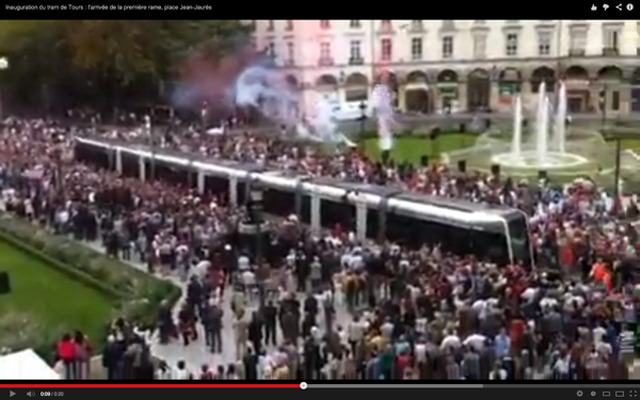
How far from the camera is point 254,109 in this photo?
3.57m

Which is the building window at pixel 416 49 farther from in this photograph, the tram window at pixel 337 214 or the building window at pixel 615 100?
the building window at pixel 615 100

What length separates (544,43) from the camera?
341 centimetres

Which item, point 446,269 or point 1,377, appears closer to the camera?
point 1,377

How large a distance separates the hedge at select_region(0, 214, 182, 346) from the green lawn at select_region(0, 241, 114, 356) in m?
0.04

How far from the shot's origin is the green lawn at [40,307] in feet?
11.3

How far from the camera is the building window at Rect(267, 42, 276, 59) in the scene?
3.46 metres

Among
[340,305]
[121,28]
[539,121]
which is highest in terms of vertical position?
[121,28]

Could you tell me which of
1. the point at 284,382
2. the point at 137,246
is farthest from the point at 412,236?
the point at 137,246

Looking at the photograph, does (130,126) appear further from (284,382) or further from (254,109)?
(284,382)

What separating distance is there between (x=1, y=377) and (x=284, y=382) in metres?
0.88

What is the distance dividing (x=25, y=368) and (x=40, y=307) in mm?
226

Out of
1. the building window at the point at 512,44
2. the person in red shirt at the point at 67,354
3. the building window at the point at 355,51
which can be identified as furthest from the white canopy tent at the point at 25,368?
the building window at the point at 512,44

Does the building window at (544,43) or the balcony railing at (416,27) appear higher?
the balcony railing at (416,27)

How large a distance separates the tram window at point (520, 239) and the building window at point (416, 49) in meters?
0.63
